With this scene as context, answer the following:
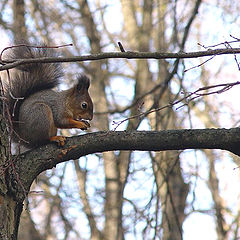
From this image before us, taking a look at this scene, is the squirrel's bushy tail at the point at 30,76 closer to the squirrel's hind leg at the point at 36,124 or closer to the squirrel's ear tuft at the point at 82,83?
the squirrel's hind leg at the point at 36,124

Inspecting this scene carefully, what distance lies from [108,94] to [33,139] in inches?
146

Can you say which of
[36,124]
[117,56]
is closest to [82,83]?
[36,124]

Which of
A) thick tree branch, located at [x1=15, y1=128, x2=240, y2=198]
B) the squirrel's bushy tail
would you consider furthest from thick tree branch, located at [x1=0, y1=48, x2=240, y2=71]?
the squirrel's bushy tail

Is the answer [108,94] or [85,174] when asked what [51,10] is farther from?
[85,174]

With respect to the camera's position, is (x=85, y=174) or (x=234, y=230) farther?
(x=234, y=230)

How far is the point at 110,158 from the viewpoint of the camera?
5727 mm

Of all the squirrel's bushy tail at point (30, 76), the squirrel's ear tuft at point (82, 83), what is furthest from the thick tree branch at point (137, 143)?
the squirrel's ear tuft at point (82, 83)

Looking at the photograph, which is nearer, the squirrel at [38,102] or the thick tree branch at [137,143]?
the thick tree branch at [137,143]

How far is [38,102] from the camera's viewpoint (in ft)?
11.1

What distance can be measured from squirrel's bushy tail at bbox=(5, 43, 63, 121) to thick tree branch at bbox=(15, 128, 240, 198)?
680 millimetres

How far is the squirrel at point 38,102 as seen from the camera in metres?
3.26

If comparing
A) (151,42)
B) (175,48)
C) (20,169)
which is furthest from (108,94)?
(20,169)

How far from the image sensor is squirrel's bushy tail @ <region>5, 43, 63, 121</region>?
3.26m

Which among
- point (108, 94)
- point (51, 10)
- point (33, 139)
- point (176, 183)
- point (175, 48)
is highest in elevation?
point (51, 10)
